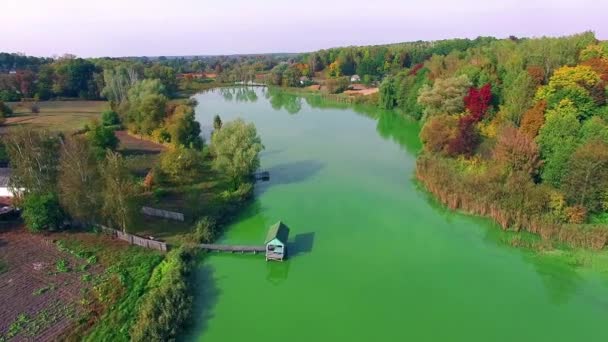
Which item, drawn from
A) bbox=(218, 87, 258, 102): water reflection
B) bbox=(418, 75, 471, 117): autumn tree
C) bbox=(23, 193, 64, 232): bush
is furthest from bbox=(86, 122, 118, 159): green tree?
bbox=(218, 87, 258, 102): water reflection

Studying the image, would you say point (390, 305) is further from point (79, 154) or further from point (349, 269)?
point (79, 154)

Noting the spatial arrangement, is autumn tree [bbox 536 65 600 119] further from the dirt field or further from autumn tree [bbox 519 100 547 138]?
the dirt field

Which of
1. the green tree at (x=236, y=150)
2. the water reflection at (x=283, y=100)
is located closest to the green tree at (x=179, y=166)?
the green tree at (x=236, y=150)

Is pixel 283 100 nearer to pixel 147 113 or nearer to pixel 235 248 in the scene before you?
pixel 147 113

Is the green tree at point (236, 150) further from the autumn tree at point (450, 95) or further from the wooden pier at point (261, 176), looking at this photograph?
the autumn tree at point (450, 95)

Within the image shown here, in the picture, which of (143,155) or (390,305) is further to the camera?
(143,155)

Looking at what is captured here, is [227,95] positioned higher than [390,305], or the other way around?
[227,95]

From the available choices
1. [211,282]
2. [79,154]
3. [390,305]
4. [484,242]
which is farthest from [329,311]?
[79,154]
